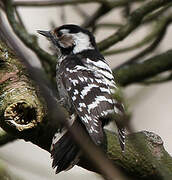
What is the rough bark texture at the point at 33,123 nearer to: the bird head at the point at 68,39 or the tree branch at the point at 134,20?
the tree branch at the point at 134,20

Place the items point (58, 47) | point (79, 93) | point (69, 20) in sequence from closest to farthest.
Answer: point (79, 93)
point (58, 47)
point (69, 20)

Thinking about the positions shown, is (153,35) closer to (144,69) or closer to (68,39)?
(144,69)

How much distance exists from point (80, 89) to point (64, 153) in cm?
46

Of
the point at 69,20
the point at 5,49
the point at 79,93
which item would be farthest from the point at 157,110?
the point at 5,49

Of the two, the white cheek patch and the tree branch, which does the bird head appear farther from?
the tree branch

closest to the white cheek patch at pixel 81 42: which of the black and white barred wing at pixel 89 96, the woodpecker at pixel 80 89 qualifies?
the woodpecker at pixel 80 89

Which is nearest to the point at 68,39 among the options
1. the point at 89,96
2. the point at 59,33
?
the point at 59,33

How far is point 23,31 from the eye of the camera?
3.39 meters

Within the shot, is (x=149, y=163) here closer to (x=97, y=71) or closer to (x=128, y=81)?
(x=97, y=71)

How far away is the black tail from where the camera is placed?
2.41 metres

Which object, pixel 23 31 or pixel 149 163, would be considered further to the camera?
pixel 23 31

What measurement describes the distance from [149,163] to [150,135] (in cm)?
15

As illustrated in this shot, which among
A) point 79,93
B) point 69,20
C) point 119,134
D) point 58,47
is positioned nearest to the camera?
point 119,134

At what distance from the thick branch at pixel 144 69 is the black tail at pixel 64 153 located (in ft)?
3.70
